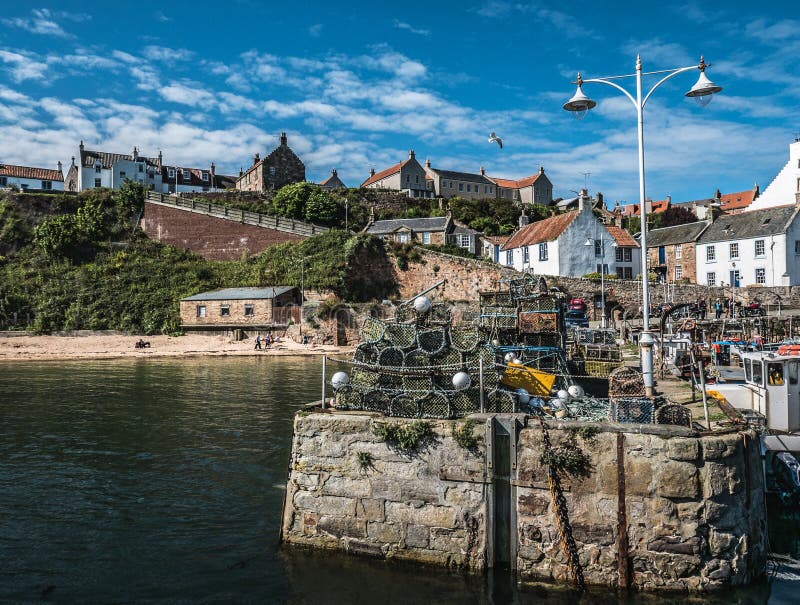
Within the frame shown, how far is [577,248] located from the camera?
5434 cm

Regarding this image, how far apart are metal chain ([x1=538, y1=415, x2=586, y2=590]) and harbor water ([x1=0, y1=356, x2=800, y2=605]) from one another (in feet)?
1.21

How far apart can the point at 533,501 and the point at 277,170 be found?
3057 inches

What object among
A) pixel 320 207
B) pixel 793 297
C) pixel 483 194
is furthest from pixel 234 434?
pixel 483 194

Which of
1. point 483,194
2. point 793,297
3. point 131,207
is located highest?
point 483,194

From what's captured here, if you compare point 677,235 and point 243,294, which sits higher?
point 677,235

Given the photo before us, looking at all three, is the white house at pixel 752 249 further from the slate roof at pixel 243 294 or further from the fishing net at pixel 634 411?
the fishing net at pixel 634 411

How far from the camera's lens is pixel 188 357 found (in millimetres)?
41531

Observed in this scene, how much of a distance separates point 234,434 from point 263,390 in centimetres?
873

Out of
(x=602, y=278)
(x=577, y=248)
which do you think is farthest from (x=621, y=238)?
(x=602, y=278)

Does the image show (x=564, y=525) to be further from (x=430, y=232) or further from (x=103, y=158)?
(x=103, y=158)

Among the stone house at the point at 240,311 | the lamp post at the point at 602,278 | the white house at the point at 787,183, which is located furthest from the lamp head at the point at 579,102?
the white house at the point at 787,183

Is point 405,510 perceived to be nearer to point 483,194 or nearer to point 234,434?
point 234,434

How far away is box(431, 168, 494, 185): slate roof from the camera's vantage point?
90312 mm

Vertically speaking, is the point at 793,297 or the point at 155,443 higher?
the point at 793,297
